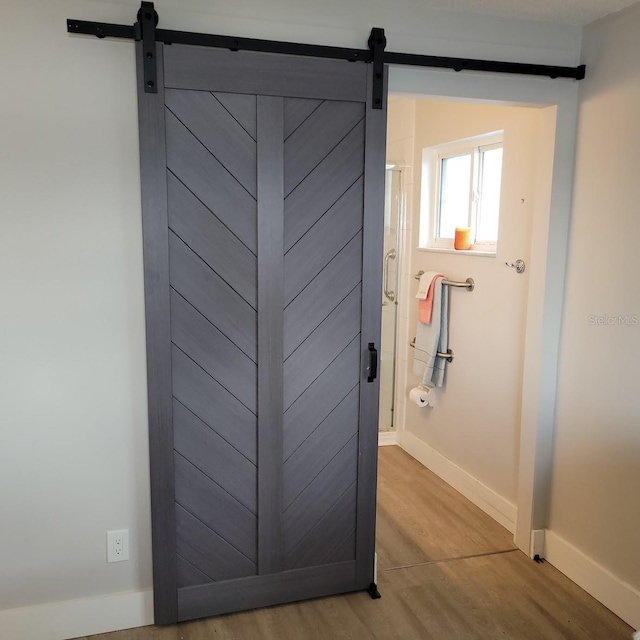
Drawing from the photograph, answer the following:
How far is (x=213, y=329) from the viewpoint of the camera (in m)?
2.35

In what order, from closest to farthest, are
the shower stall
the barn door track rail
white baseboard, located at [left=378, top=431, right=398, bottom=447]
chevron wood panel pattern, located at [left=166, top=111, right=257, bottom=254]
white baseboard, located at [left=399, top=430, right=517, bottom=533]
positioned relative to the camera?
the barn door track rail → chevron wood panel pattern, located at [left=166, top=111, right=257, bottom=254] → white baseboard, located at [left=399, top=430, right=517, bottom=533] → the shower stall → white baseboard, located at [left=378, top=431, right=398, bottom=447]

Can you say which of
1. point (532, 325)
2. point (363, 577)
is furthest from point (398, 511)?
point (532, 325)

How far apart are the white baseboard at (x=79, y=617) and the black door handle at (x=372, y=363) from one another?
47.4 inches

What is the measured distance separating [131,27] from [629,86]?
1879mm

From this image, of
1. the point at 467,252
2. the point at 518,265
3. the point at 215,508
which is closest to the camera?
the point at 215,508

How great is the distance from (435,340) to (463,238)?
63cm

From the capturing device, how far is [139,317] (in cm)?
231

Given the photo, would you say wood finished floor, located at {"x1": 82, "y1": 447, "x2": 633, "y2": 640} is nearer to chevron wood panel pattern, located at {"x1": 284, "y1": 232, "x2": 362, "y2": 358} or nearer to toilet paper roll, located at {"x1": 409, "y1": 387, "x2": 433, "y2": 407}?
toilet paper roll, located at {"x1": 409, "y1": 387, "x2": 433, "y2": 407}

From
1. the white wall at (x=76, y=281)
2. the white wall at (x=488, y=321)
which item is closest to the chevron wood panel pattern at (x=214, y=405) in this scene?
the white wall at (x=76, y=281)

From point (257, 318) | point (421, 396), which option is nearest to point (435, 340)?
point (421, 396)

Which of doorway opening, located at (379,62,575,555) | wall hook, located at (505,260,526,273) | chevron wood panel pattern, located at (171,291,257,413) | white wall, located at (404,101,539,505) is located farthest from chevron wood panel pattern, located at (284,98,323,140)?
wall hook, located at (505,260,526,273)

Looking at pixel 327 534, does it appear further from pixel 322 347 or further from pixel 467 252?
pixel 467 252

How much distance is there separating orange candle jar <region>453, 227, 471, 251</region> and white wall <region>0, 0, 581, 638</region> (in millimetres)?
1356

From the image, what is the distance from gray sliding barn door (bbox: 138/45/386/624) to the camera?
225cm
